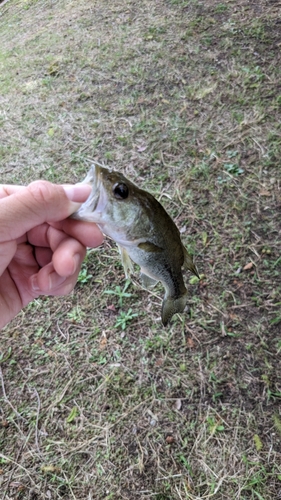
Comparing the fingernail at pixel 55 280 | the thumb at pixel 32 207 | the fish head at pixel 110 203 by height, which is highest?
the thumb at pixel 32 207

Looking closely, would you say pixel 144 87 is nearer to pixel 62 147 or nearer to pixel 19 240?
pixel 62 147

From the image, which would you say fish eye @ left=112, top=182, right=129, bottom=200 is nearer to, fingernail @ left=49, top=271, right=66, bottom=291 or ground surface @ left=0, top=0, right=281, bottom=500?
fingernail @ left=49, top=271, right=66, bottom=291

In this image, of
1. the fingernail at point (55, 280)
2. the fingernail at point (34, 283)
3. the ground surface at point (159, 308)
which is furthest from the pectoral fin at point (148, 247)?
the ground surface at point (159, 308)

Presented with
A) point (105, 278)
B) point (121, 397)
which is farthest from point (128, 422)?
Answer: point (105, 278)

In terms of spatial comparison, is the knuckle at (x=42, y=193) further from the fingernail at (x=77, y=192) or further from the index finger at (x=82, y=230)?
the index finger at (x=82, y=230)

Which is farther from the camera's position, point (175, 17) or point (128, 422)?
point (175, 17)

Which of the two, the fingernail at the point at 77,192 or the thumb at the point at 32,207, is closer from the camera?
the thumb at the point at 32,207

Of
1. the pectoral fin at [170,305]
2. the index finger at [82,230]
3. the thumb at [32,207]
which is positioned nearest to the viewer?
the thumb at [32,207]
